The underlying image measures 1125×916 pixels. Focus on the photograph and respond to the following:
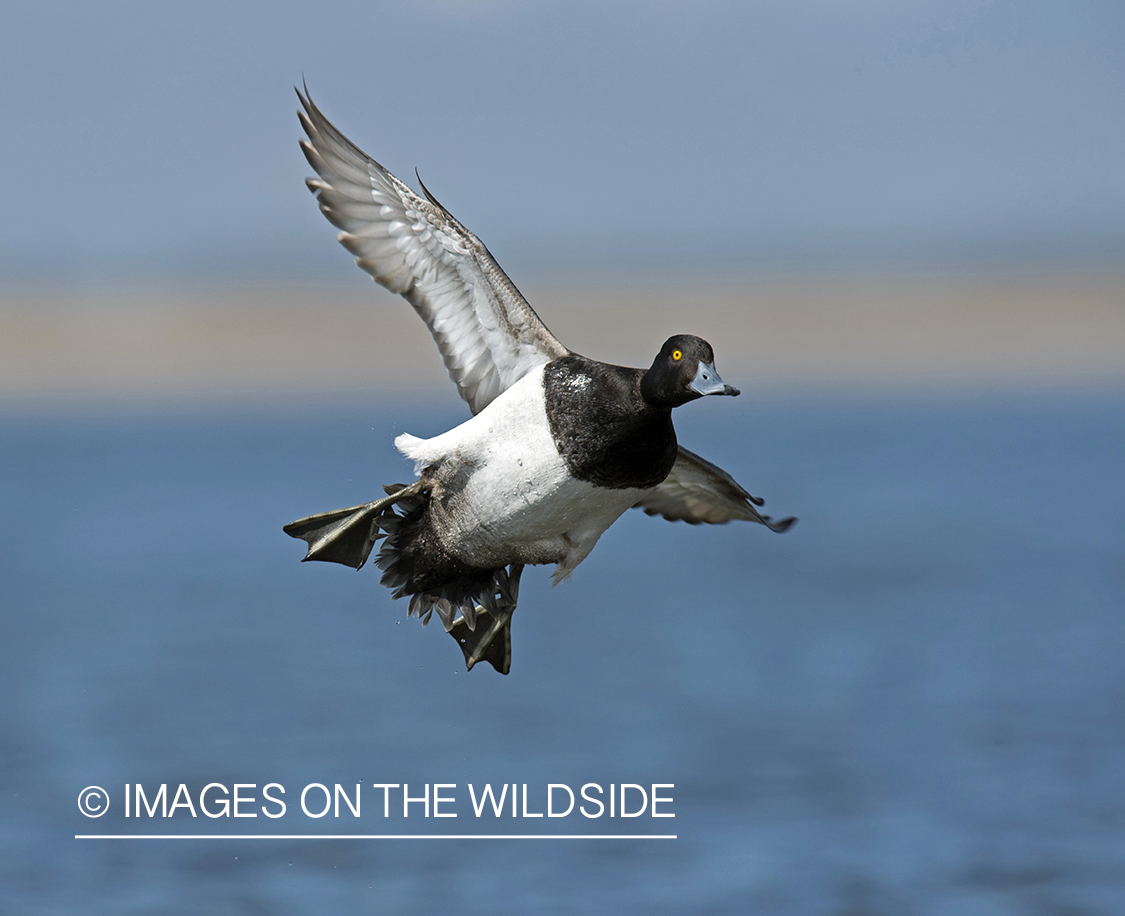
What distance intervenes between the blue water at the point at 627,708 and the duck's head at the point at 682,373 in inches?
158

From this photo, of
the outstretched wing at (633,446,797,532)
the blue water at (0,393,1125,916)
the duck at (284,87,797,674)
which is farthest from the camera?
the blue water at (0,393,1125,916)

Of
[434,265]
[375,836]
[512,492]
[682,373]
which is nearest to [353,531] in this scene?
[512,492]

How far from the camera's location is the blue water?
9.56 m

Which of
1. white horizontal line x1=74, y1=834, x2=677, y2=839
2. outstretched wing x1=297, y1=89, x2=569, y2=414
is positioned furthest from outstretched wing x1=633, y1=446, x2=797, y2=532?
white horizontal line x1=74, y1=834, x2=677, y2=839

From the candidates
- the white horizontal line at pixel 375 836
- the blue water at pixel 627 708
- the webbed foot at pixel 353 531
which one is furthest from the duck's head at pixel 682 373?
the white horizontal line at pixel 375 836

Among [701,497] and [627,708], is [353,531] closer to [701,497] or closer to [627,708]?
[701,497]

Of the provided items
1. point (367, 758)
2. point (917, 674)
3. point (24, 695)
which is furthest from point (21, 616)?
point (917, 674)

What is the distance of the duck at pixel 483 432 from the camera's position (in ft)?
21.1

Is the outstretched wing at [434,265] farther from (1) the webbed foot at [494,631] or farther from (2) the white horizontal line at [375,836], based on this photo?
(2) the white horizontal line at [375,836]

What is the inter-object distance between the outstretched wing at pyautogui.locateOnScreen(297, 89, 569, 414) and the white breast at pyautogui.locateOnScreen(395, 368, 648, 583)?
0.80 feet

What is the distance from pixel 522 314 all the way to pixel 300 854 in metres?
4.89

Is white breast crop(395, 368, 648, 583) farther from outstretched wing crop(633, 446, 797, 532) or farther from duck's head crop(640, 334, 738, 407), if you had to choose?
outstretched wing crop(633, 446, 797, 532)

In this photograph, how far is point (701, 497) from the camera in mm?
8273

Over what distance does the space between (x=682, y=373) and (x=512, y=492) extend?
3.14 feet
